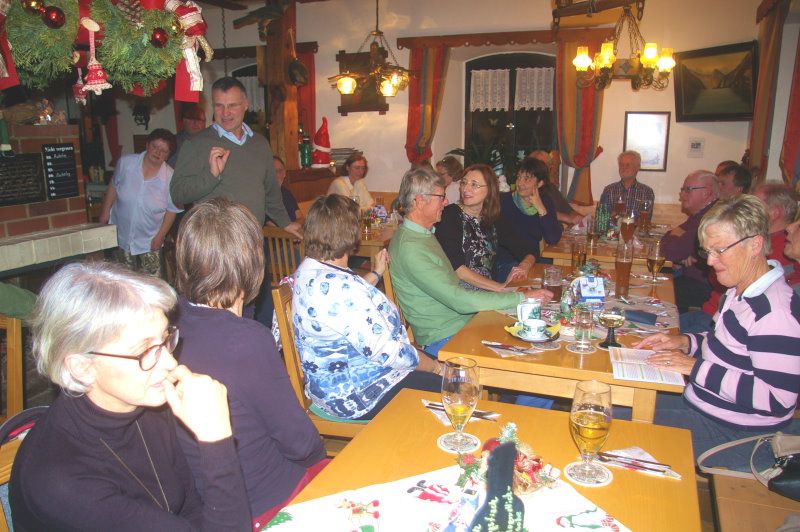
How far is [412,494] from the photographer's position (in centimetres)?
130

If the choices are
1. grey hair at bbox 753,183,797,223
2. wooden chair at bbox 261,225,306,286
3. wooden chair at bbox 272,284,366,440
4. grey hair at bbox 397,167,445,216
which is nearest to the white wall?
wooden chair at bbox 261,225,306,286

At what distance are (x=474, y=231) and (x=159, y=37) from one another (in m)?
2.13

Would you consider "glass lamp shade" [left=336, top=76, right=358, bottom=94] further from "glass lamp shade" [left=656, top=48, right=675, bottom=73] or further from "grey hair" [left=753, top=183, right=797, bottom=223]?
"grey hair" [left=753, top=183, right=797, bottom=223]

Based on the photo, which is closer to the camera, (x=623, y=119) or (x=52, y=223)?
(x=52, y=223)

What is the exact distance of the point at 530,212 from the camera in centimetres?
443

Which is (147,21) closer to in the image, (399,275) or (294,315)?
(294,315)

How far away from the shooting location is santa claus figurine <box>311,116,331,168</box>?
7.29 m

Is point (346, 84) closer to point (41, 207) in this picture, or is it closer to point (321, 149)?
point (321, 149)

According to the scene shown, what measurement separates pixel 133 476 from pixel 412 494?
0.60 meters

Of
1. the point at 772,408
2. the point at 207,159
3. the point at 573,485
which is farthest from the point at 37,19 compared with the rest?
the point at 772,408

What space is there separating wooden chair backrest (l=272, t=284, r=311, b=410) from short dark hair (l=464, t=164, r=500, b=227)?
180 cm

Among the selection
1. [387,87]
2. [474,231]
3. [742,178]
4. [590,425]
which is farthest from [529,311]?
[387,87]

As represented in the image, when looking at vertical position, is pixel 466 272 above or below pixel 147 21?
below

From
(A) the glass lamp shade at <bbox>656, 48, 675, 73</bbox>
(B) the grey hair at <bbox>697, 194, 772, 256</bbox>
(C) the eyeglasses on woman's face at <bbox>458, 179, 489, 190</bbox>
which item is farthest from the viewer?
(A) the glass lamp shade at <bbox>656, 48, 675, 73</bbox>
